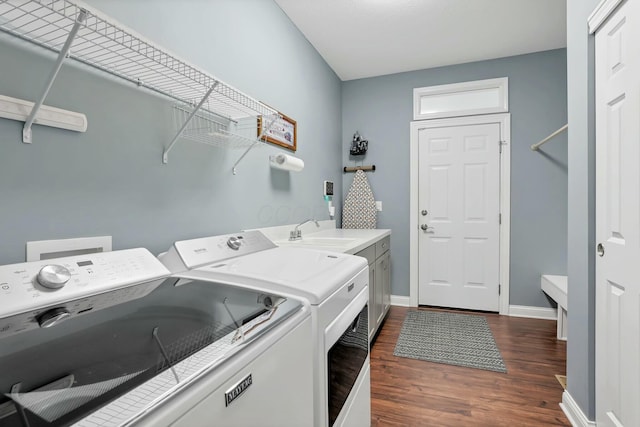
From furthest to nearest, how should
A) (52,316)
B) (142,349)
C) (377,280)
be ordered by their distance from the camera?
(377,280) → (52,316) → (142,349)

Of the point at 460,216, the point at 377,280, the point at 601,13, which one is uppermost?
the point at 601,13

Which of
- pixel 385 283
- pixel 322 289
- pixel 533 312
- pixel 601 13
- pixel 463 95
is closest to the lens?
pixel 322 289

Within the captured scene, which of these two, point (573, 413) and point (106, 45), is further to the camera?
point (573, 413)

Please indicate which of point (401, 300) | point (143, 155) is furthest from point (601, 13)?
point (401, 300)

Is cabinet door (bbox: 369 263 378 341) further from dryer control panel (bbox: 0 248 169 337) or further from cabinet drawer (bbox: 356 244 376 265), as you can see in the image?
dryer control panel (bbox: 0 248 169 337)

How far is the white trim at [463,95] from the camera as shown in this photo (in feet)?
10.8

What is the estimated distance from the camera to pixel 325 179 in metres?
3.34

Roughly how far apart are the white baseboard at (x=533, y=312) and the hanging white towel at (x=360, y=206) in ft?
5.41

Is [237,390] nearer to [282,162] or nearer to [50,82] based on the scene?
[50,82]

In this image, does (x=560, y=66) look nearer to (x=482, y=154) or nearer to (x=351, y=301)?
(x=482, y=154)

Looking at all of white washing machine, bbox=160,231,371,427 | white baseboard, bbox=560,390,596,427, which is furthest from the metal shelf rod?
white baseboard, bbox=560,390,596,427

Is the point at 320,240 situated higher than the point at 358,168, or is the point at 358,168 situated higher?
the point at 358,168

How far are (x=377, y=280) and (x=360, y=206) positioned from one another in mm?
1251

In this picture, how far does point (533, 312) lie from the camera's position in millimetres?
3211
